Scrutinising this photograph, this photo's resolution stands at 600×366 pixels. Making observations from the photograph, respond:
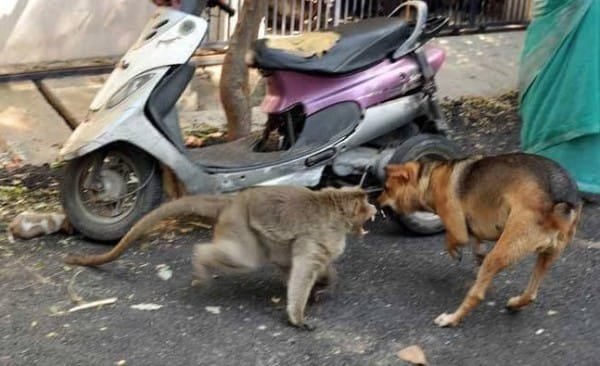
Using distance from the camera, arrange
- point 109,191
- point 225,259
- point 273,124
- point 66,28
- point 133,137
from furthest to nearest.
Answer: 1. point 66,28
2. point 273,124
3. point 109,191
4. point 133,137
5. point 225,259

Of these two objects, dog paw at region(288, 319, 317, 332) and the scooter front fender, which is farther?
the scooter front fender

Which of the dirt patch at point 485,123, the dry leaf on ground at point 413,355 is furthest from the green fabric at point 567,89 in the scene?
the dry leaf on ground at point 413,355

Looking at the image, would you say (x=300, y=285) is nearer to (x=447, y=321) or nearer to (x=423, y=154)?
(x=447, y=321)

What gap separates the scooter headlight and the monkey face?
1406 mm

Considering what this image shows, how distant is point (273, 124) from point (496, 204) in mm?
1704

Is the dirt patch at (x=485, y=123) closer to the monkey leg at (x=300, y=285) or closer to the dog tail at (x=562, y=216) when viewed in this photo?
the dog tail at (x=562, y=216)

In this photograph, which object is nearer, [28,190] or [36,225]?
[36,225]

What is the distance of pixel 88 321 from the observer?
466cm

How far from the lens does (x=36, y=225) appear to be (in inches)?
217

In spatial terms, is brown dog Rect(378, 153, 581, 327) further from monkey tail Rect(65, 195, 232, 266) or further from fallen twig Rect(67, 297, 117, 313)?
fallen twig Rect(67, 297, 117, 313)

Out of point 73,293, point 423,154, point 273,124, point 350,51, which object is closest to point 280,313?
point 73,293

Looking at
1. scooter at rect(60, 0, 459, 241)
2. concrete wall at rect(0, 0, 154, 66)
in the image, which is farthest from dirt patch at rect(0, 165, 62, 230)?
concrete wall at rect(0, 0, 154, 66)

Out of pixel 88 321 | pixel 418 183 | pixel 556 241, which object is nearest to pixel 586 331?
pixel 556 241

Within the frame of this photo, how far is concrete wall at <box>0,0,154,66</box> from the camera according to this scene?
26.5 ft
